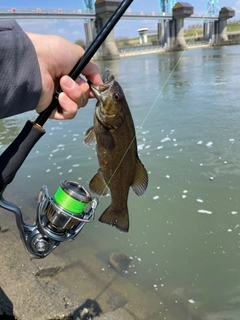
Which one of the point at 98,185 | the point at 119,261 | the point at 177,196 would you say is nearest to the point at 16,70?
the point at 98,185

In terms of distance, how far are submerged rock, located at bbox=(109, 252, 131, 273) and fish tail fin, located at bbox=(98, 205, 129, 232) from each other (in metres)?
1.50

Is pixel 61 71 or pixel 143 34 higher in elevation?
Result: pixel 61 71

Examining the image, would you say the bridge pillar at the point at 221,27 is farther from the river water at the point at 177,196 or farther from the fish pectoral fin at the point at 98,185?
the fish pectoral fin at the point at 98,185

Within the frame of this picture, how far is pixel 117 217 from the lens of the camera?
2221 mm

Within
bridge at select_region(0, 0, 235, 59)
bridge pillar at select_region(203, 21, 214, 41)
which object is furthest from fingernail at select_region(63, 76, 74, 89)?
bridge pillar at select_region(203, 21, 214, 41)

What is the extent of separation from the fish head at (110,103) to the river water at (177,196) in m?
2.19

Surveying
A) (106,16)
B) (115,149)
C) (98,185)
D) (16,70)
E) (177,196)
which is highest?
(16,70)

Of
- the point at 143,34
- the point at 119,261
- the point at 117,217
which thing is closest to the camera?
the point at 117,217

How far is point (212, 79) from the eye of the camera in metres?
15.2

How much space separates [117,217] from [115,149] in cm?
57

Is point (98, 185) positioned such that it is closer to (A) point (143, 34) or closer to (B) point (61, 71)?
(B) point (61, 71)

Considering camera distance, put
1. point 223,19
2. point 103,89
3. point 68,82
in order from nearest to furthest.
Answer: point 68,82 → point 103,89 → point 223,19

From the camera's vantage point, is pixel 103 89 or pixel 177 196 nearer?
pixel 103 89

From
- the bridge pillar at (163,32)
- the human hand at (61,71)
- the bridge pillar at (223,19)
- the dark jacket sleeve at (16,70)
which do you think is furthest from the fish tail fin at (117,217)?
the bridge pillar at (223,19)
